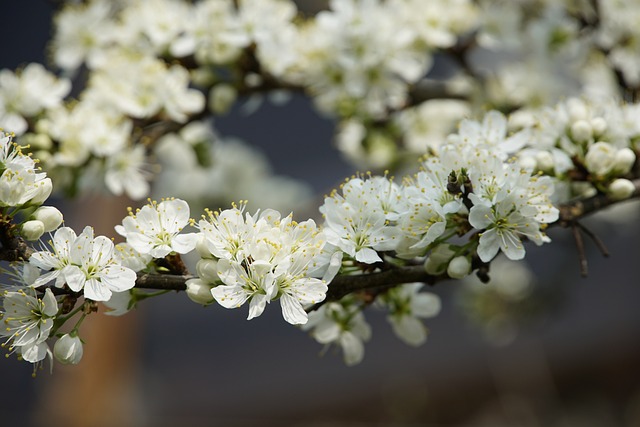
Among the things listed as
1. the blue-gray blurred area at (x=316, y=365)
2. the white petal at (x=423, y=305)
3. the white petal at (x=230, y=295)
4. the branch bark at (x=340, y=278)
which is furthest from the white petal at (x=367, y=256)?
the blue-gray blurred area at (x=316, y=365)

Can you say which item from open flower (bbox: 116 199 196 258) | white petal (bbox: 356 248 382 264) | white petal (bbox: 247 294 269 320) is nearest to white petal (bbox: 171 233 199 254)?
open flower (bbox: 116 199 196 258)

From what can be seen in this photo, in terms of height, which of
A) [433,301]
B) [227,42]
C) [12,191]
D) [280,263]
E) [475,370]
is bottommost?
[475,370]

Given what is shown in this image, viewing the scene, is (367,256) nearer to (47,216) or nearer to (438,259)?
(438,259)

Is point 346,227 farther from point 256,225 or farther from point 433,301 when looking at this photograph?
point 433,301

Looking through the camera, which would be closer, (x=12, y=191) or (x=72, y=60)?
(x=12, y=191)

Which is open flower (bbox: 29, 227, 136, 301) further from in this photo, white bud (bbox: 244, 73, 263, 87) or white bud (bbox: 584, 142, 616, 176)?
white bud (bbox: 244, 73, 263, 87)

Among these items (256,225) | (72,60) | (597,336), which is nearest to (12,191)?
(256,225)

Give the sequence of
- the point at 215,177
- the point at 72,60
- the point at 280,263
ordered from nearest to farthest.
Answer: the point at 280,263
the point at 72,60
the point at 215,177
